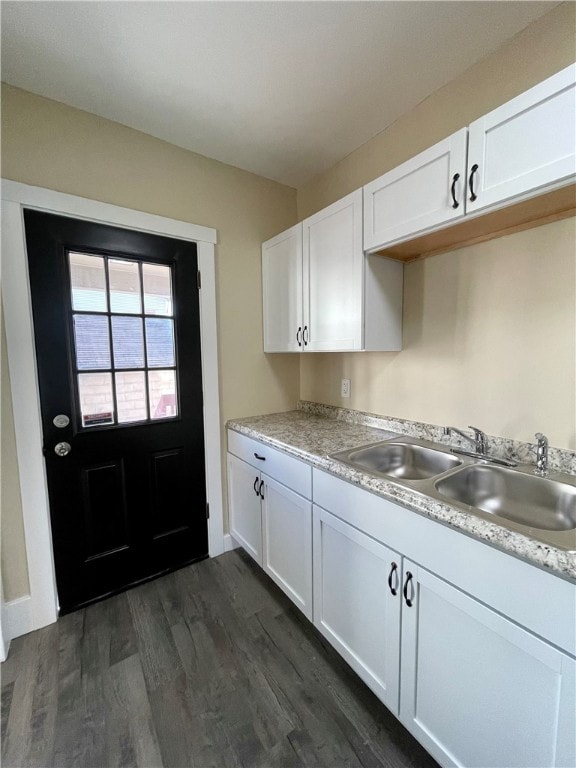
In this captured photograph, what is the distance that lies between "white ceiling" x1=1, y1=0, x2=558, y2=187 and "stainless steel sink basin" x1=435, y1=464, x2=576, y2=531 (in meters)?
1.71

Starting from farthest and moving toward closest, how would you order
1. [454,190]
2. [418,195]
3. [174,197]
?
[174,197]
[418,195]
[454,190]

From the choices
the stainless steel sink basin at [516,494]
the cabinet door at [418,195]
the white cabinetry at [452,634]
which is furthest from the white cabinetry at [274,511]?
the cabinet door at [418,195]

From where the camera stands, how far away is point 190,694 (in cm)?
129

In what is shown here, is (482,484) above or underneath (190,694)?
above

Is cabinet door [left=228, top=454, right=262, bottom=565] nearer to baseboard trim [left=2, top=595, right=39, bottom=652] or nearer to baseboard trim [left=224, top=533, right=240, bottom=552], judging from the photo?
baseboard trim [left=224, top=533, right=240, bottom=552]

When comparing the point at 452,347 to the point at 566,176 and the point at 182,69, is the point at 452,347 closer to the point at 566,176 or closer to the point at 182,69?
the point at 566,176

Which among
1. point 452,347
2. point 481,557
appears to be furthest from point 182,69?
point 481,557

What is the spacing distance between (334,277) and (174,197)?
109 centimetres

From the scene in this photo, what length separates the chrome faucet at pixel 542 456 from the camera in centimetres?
114

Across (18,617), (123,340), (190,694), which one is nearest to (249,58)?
(123,340)

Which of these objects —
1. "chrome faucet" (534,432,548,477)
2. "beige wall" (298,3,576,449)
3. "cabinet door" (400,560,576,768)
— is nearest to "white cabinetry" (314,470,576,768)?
"cabinet door" (400,560,576,768)

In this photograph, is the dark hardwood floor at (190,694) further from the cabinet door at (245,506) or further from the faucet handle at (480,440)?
the faucet handle at (480,440)

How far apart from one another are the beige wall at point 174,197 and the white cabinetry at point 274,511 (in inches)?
16.4

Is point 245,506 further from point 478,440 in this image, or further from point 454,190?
point 454,190
